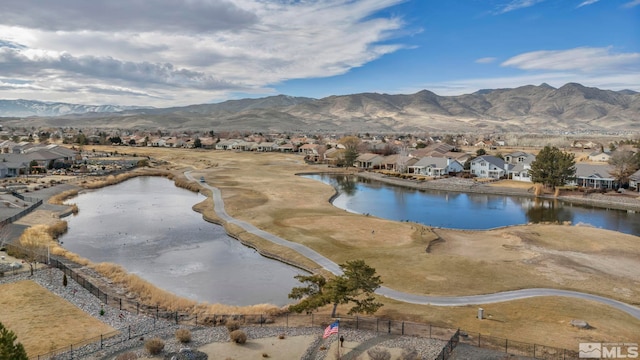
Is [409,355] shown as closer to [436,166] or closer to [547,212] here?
[547,212]

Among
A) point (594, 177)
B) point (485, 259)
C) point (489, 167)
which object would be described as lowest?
point (485, 259)

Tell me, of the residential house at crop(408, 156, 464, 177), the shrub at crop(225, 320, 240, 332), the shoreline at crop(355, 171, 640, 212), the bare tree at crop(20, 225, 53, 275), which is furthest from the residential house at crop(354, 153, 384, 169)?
the shrub at crop(225, 320, 240, 332)

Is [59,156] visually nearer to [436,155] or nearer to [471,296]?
[436,155]

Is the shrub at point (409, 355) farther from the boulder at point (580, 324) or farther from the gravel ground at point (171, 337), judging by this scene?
the boulder at point (580, 324)

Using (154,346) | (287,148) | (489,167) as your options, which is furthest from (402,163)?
(154,346)

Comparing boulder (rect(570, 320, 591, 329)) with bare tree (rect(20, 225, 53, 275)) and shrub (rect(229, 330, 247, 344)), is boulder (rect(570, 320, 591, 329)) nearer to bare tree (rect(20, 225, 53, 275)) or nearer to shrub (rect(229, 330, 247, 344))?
shrub (rect(229, 330, 247, 344))
